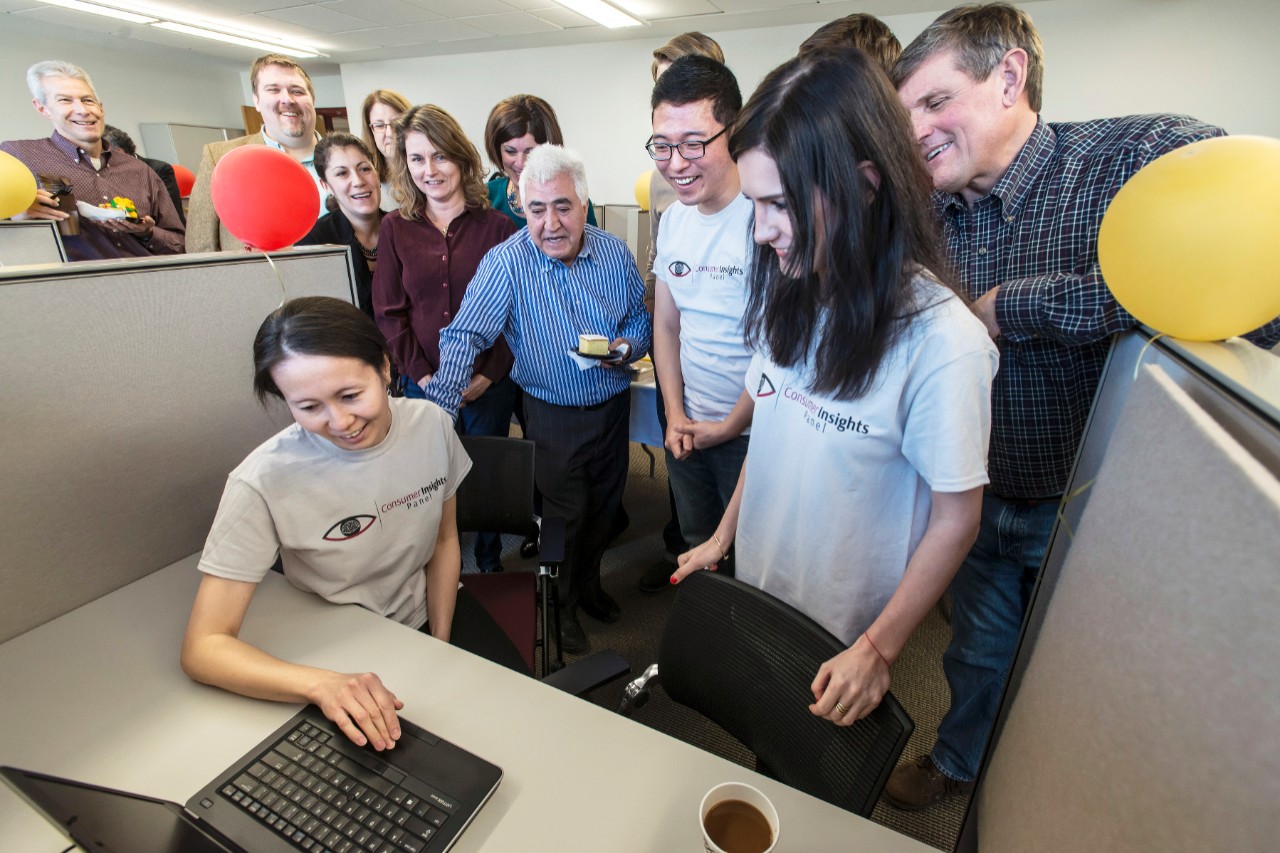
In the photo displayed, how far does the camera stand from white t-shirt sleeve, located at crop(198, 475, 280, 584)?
0.98m

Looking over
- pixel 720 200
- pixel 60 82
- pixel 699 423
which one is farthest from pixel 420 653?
pixel 60 82

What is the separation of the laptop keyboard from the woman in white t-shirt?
527 mm

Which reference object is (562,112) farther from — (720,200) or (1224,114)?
(720,200)

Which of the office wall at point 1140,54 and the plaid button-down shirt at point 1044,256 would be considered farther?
the office wall at point 1140,54

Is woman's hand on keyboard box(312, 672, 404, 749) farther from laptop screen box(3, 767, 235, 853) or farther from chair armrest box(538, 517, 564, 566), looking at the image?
chair armrest box(538, 517, 564, 566)

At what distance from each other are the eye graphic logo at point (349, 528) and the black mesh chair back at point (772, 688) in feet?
2.04

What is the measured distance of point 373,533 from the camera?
1188 millimetres

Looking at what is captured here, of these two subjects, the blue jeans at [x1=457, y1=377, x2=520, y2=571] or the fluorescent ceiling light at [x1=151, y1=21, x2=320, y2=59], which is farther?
the fluorescent ceiling light at [x1=151, y1=21, x2=320, y2=59]

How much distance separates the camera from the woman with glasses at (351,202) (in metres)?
2.11

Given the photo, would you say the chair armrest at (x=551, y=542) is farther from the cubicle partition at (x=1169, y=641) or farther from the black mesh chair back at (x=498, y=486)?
the cubicle partition at (x=1169, y=641)

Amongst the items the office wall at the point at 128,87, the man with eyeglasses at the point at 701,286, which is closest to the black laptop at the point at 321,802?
the man with eyeglasses at the point at 701,286

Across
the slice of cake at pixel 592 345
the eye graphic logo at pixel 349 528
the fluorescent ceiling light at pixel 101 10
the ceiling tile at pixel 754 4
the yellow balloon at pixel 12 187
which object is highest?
the ceiling tile at pixel 754 4

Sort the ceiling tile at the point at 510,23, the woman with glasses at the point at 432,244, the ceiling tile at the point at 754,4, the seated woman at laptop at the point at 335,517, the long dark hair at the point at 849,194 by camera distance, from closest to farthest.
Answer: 1. the long dark hair at the point at 849,194
2. the seated woman at laptop at the point at 335,517
3. the woman with glasses at the point at 432,244
4. the ceiling tile at the point at 754,4
5. the ceiling tile at the point at 510,23

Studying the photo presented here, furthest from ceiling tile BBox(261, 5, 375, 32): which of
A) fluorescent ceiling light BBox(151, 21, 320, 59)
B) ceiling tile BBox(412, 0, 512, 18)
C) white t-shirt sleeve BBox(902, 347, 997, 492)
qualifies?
white t-shirt sleeve BBox(902, 347, 997, 492)
